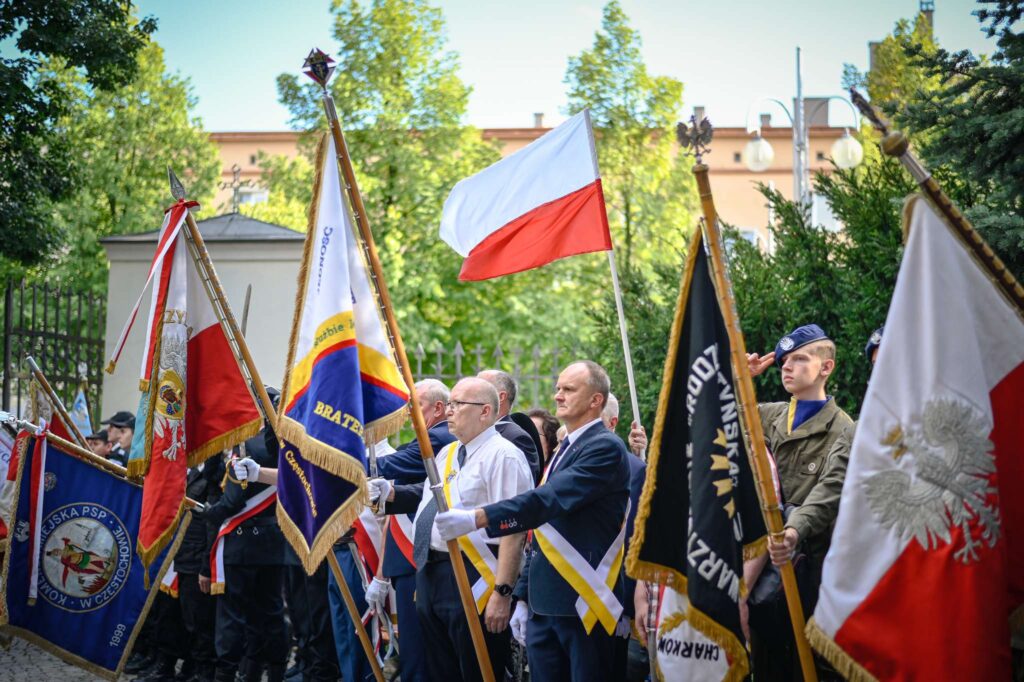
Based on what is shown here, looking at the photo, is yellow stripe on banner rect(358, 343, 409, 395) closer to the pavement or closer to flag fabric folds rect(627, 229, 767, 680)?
flag fabric folds rect(627, 229, 767, 680)

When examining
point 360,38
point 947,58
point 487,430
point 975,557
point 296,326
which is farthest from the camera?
point 360,38

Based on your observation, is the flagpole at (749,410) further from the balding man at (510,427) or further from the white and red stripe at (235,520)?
the white and red stripe at (235,520)

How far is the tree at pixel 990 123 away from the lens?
652 cm

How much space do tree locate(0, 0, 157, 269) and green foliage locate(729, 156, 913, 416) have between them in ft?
31.8

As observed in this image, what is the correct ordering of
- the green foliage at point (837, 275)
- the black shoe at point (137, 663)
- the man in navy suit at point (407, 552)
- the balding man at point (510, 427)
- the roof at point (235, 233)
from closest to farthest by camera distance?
1. the man in navy suit at point (407, 552)
2. the balding man at point (510, 427)
3. the green foliage at point (837, 275)
4. the black shoe at point (137, 663)
5. the roof at point (235, 233)

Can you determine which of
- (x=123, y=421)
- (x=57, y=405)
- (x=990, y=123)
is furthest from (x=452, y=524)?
(x=123, y=421)

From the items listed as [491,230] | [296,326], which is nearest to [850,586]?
[296,326]

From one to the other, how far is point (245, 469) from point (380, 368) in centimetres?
169

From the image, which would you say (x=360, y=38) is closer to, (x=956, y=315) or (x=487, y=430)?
(x=487, y=430)

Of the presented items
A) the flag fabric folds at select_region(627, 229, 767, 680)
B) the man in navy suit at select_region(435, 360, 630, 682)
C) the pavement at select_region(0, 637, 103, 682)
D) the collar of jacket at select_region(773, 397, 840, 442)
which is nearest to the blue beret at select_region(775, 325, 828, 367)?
the collar of jacket at select_region(773, 397, 840, 442)

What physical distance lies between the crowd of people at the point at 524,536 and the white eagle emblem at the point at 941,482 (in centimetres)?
54

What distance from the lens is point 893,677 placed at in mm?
3922

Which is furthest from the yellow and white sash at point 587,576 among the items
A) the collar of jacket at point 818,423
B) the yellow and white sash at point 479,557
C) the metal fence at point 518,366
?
the metal fence at point 518,366

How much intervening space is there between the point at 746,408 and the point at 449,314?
22.8 metres
